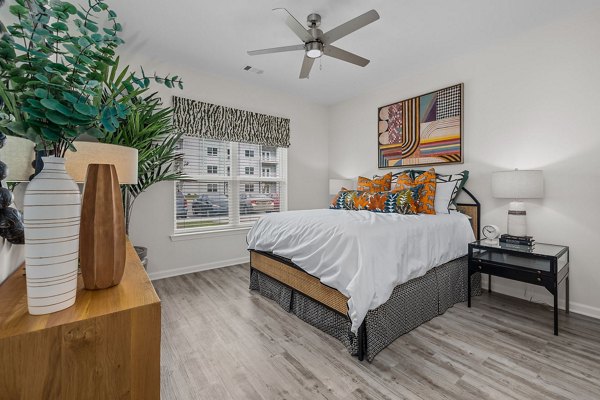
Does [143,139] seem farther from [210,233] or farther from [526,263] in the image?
[526,263]

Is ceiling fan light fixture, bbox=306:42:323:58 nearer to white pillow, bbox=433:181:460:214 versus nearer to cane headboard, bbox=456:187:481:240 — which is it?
white pillow, bbox=433:181:460:214

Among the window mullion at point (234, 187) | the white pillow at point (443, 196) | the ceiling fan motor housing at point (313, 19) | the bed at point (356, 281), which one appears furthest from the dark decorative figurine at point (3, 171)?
the window mullion at point (234, 187)

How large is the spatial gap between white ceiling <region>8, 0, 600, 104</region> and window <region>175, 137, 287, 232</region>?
110cm

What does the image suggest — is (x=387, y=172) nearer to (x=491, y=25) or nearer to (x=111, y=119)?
(x=491, y=25)

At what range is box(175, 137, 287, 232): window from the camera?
3.76 metres

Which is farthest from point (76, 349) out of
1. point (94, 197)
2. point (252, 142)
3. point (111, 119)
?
point (252, 142)

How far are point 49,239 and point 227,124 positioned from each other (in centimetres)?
344

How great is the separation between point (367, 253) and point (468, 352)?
3.34 feet

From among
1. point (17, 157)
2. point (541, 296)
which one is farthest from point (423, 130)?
point (17, 157)

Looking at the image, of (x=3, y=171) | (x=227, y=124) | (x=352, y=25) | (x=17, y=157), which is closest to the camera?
(x=3, y=171)

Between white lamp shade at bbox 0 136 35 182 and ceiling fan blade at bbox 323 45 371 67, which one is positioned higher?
ceiling fan blade at bbox 323 45 371 67

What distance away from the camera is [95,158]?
4.58 feet

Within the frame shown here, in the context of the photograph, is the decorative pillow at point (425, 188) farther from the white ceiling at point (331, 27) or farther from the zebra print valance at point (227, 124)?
the zebra print valance at point (227, 124)

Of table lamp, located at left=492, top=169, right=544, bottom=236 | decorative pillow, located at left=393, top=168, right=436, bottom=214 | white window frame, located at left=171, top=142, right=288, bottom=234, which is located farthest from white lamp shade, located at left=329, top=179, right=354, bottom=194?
table lamp, located at left=492, top=169, right=544, bottom=236
